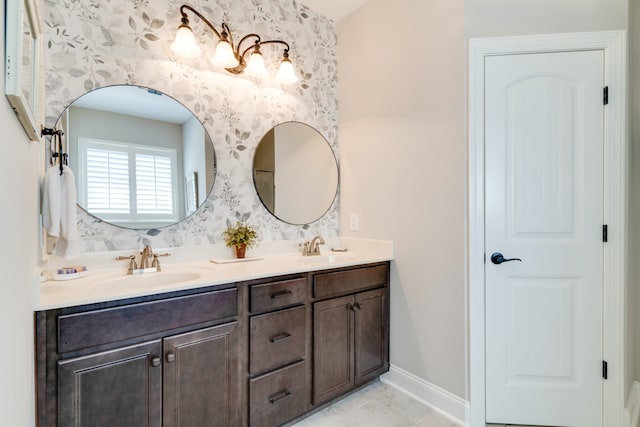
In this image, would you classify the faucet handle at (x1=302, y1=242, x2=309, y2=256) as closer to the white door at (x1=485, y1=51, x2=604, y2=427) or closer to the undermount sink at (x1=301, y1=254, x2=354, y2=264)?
the undermount sink at (x1=301, y1=254, x2=354, y2=264)

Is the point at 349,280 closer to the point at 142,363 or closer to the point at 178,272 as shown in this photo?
the point at 178,272

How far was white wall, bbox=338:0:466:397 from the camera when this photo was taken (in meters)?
1.92

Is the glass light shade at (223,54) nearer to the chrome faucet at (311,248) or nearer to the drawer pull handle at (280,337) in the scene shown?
the chrome faucet at (311,248)

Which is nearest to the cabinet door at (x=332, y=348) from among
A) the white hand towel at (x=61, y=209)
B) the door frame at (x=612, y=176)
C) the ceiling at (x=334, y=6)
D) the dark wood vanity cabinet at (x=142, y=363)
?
the dark wood vanity cabinet at (x=142, y=363)

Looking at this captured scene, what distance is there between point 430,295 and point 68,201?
1972mm

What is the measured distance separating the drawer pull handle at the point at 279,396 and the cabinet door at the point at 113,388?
0.54 m

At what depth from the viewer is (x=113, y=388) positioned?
127cm

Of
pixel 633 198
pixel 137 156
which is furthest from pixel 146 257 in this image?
pixel 633 198

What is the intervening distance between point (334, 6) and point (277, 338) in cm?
242

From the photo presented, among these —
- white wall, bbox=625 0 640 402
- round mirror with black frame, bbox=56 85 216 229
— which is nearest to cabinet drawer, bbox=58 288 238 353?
round mirror with black frame, bbox=56 85 216 229

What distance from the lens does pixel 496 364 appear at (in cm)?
185

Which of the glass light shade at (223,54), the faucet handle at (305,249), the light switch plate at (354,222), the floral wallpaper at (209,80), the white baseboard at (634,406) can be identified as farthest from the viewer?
the light switch plate at (354,222)

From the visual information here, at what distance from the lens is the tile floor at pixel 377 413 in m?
1.86

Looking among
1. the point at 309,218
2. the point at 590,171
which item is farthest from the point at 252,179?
the point at 590,171
